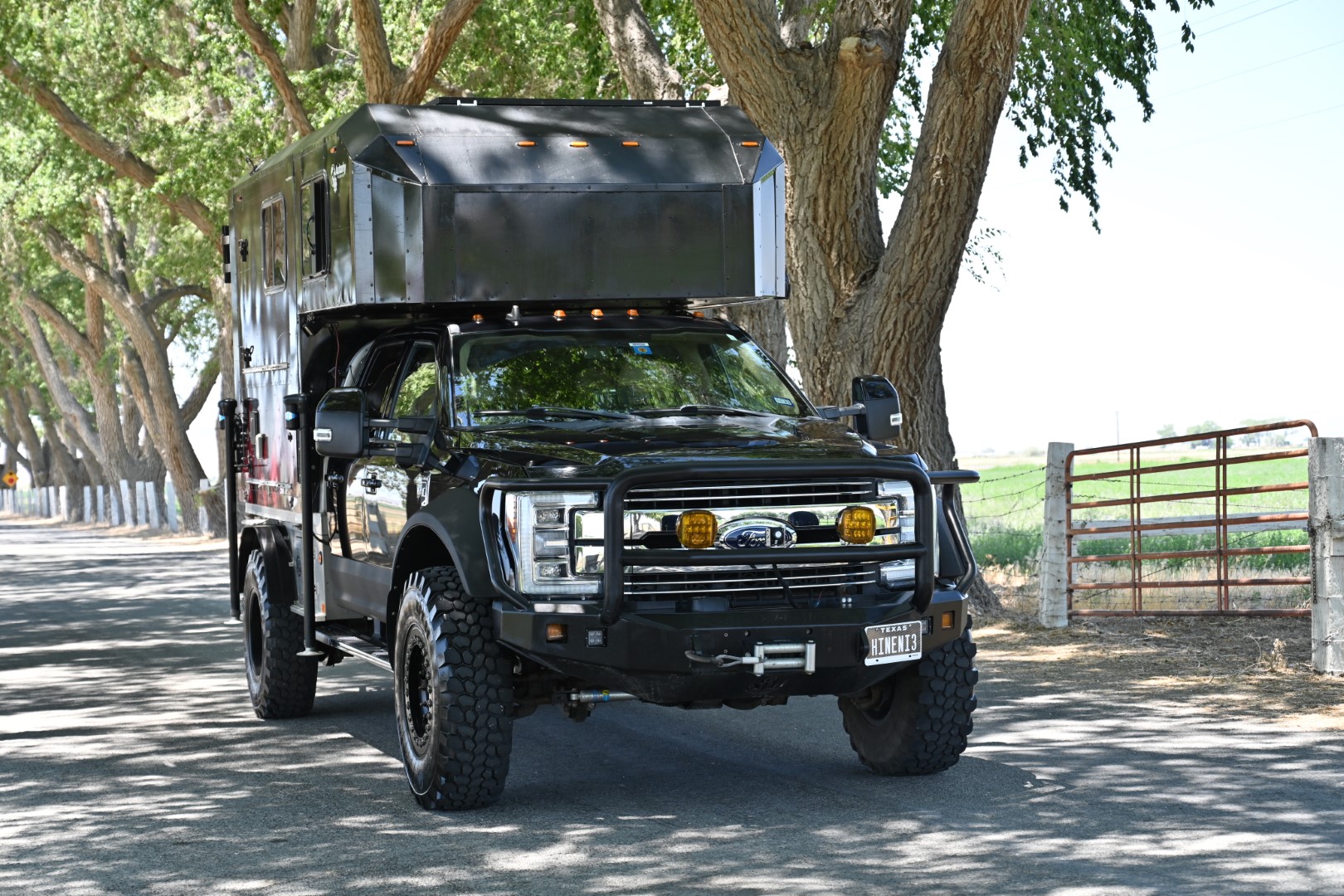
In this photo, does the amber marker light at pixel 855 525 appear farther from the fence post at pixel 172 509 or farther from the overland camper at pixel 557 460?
the fence post at pixel 172 509

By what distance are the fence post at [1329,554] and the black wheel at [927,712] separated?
3843 mm

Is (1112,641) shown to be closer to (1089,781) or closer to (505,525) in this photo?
(1089,781)

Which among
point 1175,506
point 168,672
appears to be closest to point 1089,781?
point 168,672

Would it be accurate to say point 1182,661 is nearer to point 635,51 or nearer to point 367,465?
point 367,465

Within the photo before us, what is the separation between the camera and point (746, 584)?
7.66 meters

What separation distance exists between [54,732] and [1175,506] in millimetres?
39888

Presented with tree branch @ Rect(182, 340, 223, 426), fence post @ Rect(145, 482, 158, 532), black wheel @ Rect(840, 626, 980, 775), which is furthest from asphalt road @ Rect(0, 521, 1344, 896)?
tree branch @ Rect(182, 340, 223, 426)

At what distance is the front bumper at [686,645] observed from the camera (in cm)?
744

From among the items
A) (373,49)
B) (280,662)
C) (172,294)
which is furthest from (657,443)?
(172,294)

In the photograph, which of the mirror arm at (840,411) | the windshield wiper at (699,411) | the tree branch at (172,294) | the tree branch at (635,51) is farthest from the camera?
the tree branch at (172,294)

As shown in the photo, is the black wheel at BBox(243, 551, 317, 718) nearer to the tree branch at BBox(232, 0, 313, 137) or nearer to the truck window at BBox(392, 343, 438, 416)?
the truck window at BBox(392, 343, 438, 416)

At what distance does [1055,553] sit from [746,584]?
25.8 ft

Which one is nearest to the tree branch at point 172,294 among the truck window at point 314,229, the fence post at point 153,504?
the fence post at point 153,504

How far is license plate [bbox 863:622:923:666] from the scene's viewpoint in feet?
25.1
